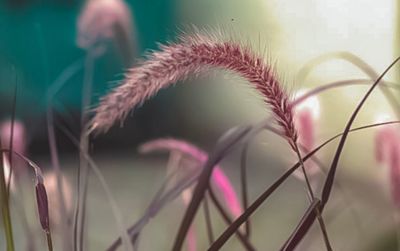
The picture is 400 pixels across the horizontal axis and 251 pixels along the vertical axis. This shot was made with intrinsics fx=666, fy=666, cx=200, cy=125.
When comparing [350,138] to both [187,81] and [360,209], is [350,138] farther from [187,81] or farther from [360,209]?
[187,81]

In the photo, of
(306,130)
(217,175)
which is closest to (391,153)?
(306,130)

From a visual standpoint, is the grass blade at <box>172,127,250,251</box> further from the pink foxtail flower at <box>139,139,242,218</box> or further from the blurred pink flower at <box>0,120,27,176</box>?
the blurred pink flower at <box>0,120,27,176</box>

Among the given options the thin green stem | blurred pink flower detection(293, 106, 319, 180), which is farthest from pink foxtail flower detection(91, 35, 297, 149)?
blurred pink flower detection(293, 106, 319, 180)

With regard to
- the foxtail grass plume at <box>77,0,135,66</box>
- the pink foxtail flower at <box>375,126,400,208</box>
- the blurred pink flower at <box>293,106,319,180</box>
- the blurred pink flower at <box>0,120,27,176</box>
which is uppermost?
the foxtail grass plume at <box>77,0,135,66</box>

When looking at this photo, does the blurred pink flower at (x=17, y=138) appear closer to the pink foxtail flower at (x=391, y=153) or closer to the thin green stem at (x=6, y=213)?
the thin green stem at (x=6, y=213)

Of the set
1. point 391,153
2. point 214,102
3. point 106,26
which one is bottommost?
point 391,153

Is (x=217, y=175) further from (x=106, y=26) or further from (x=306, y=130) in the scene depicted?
(x=106, y=26)
